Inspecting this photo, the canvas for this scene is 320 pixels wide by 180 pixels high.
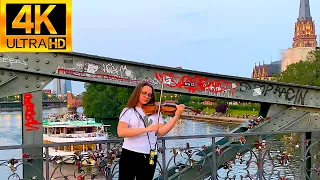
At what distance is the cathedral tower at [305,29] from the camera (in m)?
124

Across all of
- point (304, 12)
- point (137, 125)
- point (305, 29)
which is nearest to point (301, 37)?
point (305, 29)

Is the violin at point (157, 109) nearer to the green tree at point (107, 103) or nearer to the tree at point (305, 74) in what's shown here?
the tree at point (305, 74)

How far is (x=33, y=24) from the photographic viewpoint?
5707mm

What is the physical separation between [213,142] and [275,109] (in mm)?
1495

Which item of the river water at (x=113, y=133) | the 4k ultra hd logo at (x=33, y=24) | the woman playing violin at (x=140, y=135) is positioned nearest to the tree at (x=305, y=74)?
the river water at (x=113, y=133)

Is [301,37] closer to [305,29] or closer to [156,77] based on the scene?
[305,29]

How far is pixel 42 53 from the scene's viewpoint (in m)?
5.98

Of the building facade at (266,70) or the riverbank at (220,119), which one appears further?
the building facade at (266,70)

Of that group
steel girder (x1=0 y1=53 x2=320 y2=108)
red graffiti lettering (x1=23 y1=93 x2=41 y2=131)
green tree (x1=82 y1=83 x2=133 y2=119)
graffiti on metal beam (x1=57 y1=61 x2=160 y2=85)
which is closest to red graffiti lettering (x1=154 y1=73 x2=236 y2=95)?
steel girder (x1=0 y1=53 x2=320 y2=108)

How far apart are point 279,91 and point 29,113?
155 inches

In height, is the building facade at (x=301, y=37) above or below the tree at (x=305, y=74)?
above

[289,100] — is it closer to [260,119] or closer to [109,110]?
[260,119]

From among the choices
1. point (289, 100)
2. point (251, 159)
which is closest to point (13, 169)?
point (251, 159)

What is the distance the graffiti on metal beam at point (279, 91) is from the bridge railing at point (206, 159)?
0.59 m
